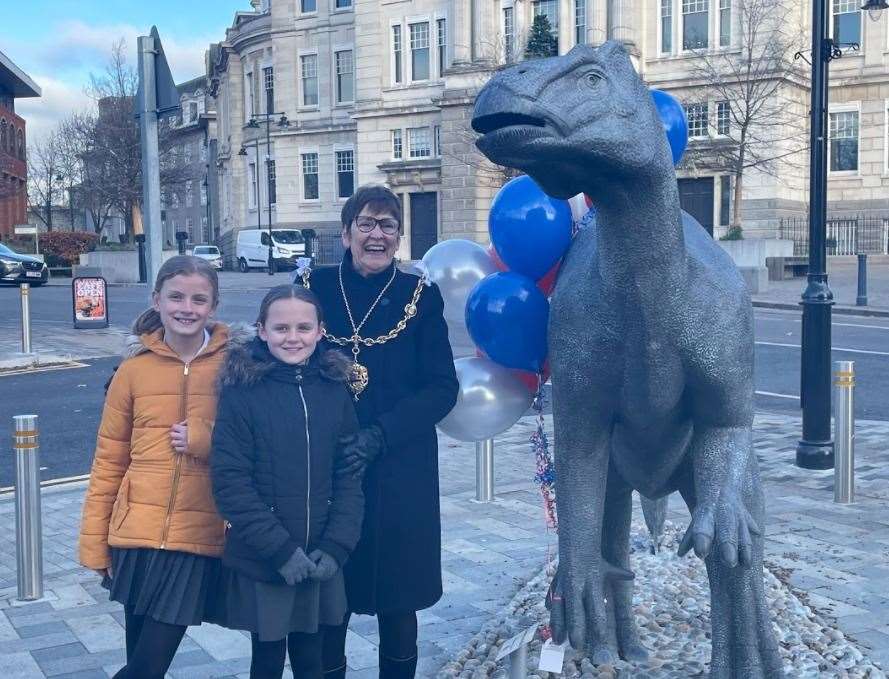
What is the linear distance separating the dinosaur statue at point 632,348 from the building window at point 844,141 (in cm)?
3570

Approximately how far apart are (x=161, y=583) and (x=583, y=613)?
4.81 feet

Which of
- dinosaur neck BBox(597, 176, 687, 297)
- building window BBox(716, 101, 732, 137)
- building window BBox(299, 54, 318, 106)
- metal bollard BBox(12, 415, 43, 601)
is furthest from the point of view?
building window BBox(299, 54, 318, 106)

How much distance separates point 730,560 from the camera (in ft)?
11.1

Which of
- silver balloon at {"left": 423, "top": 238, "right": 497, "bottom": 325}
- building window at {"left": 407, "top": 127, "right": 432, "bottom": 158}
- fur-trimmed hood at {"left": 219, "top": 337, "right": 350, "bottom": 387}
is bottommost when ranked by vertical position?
fur-trimmed hood at {"left": 219, "top": 337, "right": 350, "bottom": 387}

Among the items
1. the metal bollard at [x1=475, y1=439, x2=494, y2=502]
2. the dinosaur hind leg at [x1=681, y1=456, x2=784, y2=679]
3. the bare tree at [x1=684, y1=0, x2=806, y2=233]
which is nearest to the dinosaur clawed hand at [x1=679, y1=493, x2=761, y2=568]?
the dinosaur hind leg at [x1=681, y1=456, x2=784, y2=679]

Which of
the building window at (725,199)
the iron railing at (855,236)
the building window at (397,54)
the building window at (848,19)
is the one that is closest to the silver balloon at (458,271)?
the iron railing at (855,236)

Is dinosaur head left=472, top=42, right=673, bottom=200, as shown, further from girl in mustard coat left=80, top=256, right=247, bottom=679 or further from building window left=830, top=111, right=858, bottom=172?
building window left=830, top=111, right=858, bottom=172

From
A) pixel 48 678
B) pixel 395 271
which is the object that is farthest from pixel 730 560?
pixel 48 678

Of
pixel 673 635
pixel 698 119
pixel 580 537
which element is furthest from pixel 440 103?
pixel 580 537

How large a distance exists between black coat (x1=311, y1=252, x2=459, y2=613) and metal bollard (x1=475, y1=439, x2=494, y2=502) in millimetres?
3454

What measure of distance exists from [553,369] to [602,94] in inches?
42.6

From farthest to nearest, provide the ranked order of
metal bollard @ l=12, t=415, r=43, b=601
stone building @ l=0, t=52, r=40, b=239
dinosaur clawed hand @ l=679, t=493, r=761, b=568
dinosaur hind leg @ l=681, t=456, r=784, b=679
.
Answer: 1. stone building @ l=0, t=52, r=40, b=239
2. metal bollard @ l=12, t=415, r=43, b=601
3. dinosaur hind leg @ l=681, t=456, r=784, b=679
4. dinosaur clawed hand @ l=679, t=493, r=761, b=568

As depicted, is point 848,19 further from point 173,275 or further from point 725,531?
point 173,275

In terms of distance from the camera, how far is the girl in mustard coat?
3555 millimetres
